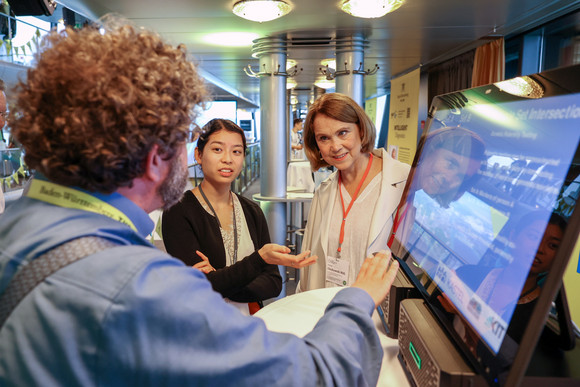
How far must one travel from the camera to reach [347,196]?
1977 mm

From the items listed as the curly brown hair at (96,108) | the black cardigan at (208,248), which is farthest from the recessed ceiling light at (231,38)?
the curly brown hair at (96,108)

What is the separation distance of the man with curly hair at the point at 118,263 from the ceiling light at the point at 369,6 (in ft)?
7.95

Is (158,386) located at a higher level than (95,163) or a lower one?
lower

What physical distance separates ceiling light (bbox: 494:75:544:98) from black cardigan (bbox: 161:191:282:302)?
3.64ft

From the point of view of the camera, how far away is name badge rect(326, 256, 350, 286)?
5.62 ft

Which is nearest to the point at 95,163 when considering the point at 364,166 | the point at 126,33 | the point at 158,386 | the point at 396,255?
the point at 126,33

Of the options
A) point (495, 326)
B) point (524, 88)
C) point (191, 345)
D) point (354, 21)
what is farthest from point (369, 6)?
point (191, 345)

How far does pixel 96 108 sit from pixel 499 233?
2.32 ft

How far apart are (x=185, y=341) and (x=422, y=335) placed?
465 millimetres

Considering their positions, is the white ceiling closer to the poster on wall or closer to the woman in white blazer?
the woman in white blazer

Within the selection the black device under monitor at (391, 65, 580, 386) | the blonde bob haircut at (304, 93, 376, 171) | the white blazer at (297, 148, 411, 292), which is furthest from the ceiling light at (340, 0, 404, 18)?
the black device under monitor at (391, 65, 580, 386)

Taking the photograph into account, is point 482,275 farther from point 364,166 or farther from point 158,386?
point 364,166

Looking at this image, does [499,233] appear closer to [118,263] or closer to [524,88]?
[524,88]

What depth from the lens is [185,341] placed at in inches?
21.7
